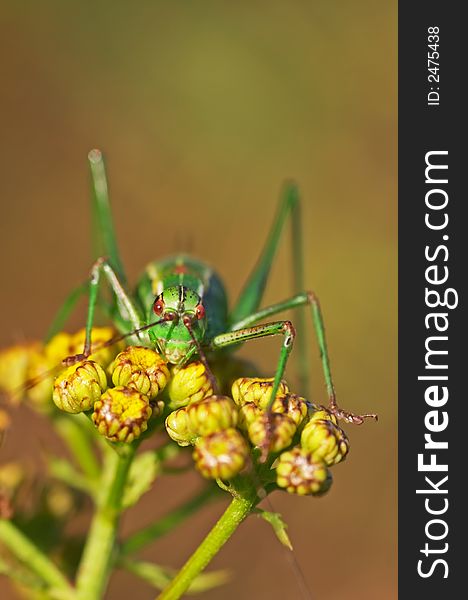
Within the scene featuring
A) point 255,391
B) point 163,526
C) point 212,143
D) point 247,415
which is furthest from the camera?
point 212,143

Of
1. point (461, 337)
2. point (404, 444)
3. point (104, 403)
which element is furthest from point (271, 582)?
point (104, 403)

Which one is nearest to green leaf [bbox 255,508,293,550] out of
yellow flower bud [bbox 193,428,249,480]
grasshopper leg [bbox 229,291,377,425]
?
yellow flower bud [bbox 193,428,249,480]

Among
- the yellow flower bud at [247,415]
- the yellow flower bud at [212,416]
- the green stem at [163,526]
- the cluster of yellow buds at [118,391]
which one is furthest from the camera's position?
the green stem at [163,526]

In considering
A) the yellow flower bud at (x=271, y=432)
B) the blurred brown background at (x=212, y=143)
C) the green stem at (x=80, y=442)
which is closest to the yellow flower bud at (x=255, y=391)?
the yellow flower bud at (x=271, y=432)

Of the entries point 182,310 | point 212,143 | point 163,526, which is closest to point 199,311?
point 182,310

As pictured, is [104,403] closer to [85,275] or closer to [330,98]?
[85,275]

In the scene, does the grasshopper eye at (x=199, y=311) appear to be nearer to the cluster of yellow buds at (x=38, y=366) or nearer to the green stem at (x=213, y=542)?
the cluster of yellow buds at (x=38, y=366)

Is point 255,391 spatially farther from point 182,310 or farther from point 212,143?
point 212,143
